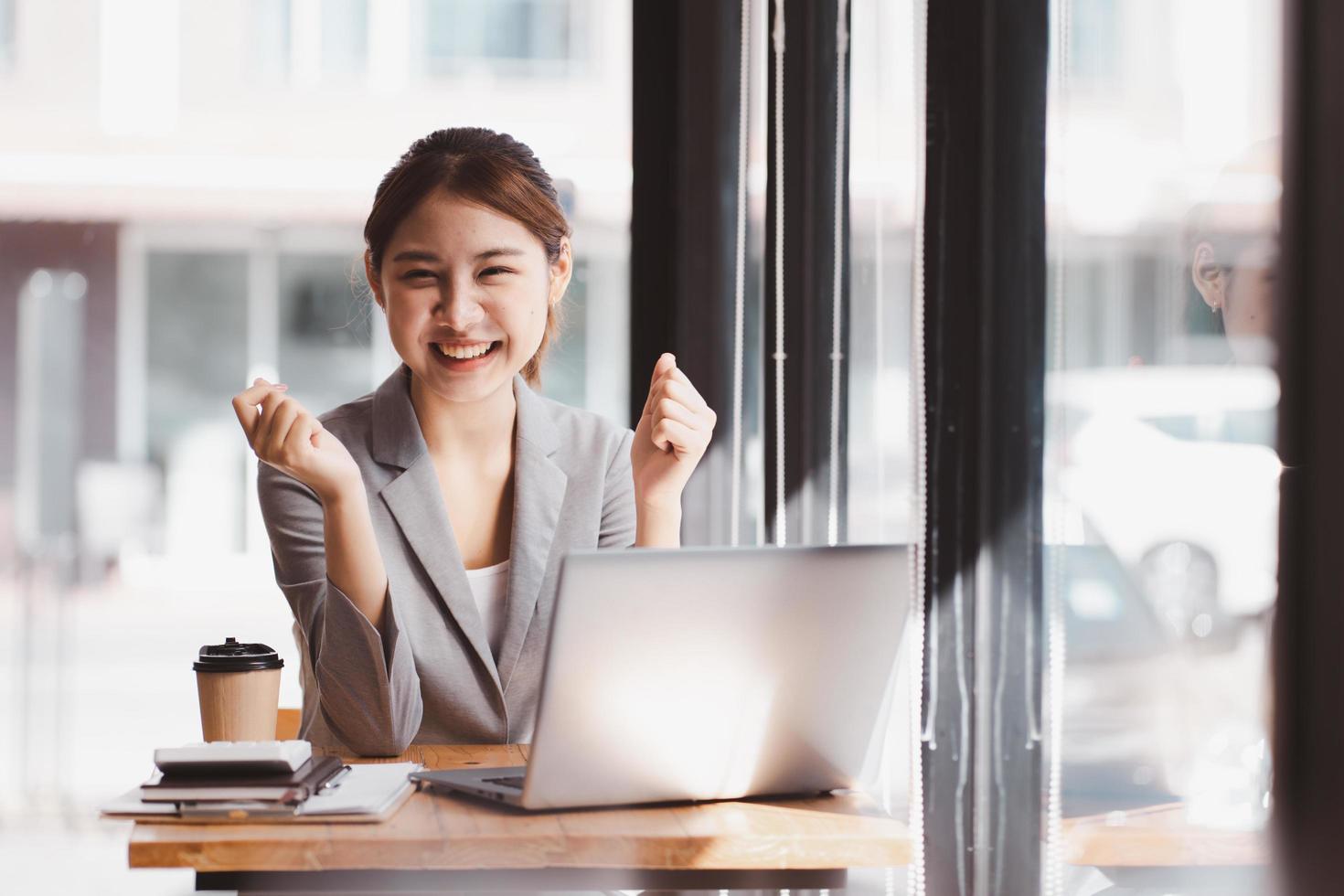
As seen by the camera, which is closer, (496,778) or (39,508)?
(496,778)

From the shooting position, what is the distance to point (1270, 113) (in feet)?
2.05

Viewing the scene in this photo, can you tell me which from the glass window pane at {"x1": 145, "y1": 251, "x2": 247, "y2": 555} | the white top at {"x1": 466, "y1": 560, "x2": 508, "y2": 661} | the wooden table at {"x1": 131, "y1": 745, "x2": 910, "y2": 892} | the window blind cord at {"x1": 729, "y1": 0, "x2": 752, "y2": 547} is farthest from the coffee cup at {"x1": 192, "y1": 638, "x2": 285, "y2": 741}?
the glass window pane at {"x1": 145, "y1": 251, "x2": 247, "y2": 555}

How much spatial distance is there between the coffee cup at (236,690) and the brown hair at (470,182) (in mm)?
A: 663

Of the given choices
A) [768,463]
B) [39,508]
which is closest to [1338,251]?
[768,463]

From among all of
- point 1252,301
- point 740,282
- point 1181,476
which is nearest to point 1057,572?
point 1181,476

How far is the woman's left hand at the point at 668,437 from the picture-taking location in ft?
4.81

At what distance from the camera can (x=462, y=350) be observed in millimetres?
1706

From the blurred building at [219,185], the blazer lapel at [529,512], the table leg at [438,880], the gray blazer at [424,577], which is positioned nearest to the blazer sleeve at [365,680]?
the gray blazer at [424,577]

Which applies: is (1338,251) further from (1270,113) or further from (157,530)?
(157,530)

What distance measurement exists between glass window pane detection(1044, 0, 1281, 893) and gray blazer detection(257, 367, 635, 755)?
26.3 inches

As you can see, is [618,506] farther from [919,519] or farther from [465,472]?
[919,519]

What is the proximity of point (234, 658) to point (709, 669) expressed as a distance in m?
0.47

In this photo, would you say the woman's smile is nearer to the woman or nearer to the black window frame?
the woman

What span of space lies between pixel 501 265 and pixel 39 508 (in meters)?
3.86
